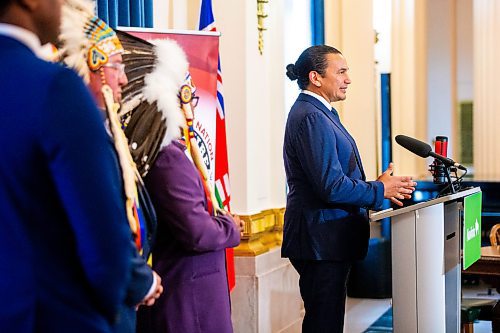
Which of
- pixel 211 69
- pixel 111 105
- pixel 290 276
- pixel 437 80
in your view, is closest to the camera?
pixel 111 105

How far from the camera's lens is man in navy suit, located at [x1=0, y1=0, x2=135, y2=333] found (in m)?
1.45

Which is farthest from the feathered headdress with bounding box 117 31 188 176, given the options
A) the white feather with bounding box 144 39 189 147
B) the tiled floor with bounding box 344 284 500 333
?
the tiled floor with bounding box 344 284 500 333

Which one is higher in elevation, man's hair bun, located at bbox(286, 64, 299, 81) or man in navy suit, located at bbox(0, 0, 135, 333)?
man's hair bun, located at bbox(286, 64, 299, 81)

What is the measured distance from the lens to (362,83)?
23.8 feet

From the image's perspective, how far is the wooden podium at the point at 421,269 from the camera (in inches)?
128

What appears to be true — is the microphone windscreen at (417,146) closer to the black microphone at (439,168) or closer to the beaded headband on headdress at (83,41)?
the black microphone at (439,168)

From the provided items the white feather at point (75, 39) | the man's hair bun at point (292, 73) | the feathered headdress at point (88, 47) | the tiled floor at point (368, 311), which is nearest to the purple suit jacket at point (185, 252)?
the feathered headdress at point (88, 47)

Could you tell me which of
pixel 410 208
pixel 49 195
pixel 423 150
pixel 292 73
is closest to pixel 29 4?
pixel 49 195

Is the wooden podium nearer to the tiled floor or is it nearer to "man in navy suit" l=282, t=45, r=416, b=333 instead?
"man in navy suit" l=282, t=45, r=416, b=333

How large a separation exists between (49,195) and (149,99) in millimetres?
1011

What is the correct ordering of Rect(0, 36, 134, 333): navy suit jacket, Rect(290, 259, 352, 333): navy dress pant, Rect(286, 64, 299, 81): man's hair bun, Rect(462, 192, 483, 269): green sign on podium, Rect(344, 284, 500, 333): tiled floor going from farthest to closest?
Rect(344, 284, 500, 333): tiled floor < Rect(286, 64, 299, 81): man's hair bun < Rect(290, 259, 352, 333): navy dress pant < Rect(462, 192, 483, 269): green sign on podium < Rect(0, 36, 134, 333): navy suit jacket

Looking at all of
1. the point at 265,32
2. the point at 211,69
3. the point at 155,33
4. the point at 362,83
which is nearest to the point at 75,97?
the point at 155,33

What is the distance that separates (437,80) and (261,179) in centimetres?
744

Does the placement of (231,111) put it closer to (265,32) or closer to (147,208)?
(265,32)
